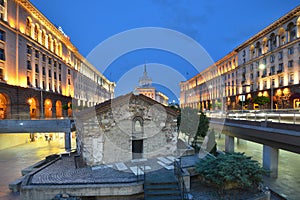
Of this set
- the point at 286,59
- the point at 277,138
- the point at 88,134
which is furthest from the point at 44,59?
the point at 286,59

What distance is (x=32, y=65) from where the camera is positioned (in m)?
39.4

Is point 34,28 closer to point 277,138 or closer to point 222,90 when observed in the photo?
point 277,138

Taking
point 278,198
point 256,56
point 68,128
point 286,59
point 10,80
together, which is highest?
point 256,56

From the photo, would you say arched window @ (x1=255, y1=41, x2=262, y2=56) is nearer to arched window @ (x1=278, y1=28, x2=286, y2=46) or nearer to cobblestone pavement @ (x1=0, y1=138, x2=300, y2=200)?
arched window @ (x1=278, y1=28, x2=286, y2=46)

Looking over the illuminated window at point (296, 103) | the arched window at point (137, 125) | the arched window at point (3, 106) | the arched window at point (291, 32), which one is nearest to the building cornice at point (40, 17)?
the arched window at point (3, 106)

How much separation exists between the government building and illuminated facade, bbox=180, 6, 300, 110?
99.2 ft

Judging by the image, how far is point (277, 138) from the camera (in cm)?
1395

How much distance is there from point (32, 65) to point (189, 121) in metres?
34.4

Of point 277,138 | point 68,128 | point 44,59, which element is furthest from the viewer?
point 44,59

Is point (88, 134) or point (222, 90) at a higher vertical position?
point (222, 90)

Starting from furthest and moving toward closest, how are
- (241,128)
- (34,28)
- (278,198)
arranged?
1. (34,28)
2. (241,128)
3. (278,198)

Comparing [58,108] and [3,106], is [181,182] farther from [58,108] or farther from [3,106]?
[58,108]

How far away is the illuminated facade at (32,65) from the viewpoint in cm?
3212

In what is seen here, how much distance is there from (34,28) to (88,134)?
37.5 metres
